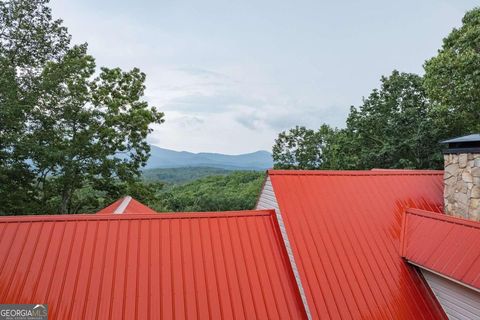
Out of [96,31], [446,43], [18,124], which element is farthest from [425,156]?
[18,124]

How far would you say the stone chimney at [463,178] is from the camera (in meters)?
6.37

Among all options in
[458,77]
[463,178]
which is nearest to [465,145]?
[463,178]

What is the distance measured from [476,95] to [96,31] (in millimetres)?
19417

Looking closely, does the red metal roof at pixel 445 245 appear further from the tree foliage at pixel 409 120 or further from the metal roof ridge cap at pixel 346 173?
the tree foliage at pixel 409 120

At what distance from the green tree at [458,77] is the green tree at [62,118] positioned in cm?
1572

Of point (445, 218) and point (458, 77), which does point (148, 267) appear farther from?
point (458, 77)

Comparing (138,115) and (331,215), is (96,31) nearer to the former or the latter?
(138,115)

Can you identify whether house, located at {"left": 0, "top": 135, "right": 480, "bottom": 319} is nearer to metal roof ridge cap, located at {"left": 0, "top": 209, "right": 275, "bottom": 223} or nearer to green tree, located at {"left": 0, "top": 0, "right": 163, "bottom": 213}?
metal roof ridge cap, located at {"left": 0, "top": 209, "right": 275, "bottom": 223}

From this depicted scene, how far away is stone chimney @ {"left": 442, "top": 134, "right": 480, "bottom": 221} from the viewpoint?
20.9 feet

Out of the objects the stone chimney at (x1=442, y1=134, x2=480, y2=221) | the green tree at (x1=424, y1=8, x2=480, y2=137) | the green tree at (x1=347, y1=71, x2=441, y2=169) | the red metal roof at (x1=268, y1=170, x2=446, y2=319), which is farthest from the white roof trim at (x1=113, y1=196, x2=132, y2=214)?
the green tree at (x1=424, y1=8, x2=480, y2=137)

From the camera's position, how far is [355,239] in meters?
6.48

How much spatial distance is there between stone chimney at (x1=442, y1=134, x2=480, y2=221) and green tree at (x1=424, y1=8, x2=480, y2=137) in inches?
409

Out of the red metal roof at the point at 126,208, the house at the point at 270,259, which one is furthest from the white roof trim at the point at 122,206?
the house at the point at 270,259

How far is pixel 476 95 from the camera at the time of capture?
50.7 ft
